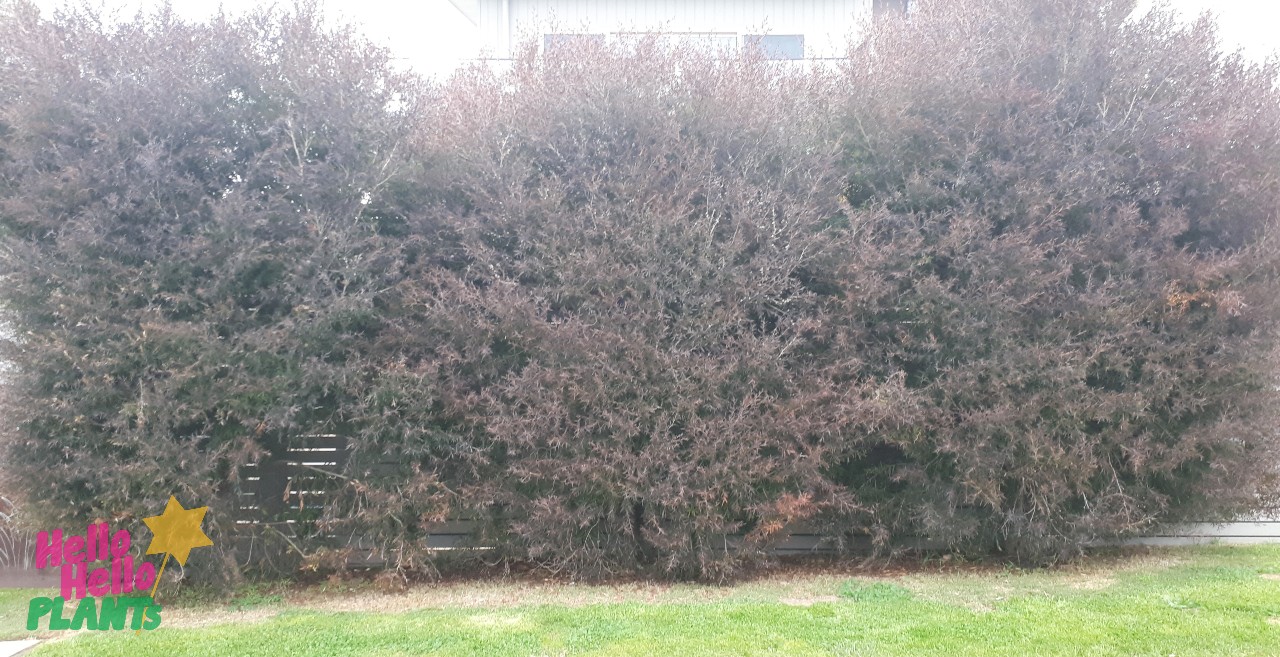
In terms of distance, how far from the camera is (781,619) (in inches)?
198

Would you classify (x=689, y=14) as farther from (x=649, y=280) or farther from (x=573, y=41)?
(x=649, y=280)

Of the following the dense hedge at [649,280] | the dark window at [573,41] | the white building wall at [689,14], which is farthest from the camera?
the white building wall at [689,14]

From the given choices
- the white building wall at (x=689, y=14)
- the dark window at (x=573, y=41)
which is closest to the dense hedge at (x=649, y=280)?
the dark window at (x=573, y=41)

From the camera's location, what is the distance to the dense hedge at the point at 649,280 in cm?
542

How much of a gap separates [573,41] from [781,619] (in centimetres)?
486

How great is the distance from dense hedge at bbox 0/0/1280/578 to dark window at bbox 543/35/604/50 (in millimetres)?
200

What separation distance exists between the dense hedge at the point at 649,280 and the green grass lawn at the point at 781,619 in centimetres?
42

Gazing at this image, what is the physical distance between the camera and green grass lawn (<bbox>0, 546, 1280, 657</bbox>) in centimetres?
457

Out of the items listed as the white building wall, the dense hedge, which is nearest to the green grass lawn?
the dense hedge

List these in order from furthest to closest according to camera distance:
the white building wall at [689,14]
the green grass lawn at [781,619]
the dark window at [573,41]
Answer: the white building wall at [689,14]
the dark window at [573,41]
the green grass lawn at [781,619]

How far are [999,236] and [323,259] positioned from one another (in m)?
5.28

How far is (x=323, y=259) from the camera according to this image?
18.3 ft

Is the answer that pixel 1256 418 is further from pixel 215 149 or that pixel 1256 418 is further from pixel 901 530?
pixel 215 149

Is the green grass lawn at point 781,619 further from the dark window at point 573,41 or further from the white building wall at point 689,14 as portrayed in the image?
the white building wall at point 689,14
